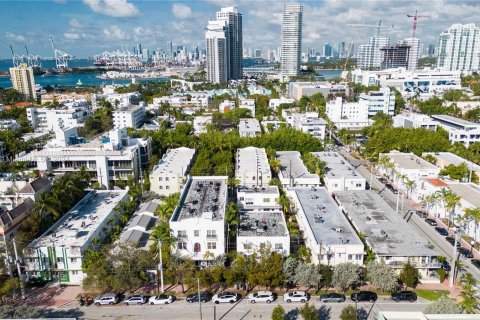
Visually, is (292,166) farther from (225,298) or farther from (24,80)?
(24,80)

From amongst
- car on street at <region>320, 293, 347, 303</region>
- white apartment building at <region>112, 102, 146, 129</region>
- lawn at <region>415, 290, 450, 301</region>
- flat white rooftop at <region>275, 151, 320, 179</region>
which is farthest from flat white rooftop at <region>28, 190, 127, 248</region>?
white apartment building at <region>112, 102, 146, 129</region>

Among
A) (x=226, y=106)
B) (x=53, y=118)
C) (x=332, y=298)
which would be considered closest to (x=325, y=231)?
(x=332, y=298)

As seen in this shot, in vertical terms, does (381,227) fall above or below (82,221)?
below

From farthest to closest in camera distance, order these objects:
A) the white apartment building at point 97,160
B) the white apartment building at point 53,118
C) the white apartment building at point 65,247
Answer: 1. the white apartment building at point 53,118
2. the white apartment building at point 97,160
3. the white apartment building at point 65,247

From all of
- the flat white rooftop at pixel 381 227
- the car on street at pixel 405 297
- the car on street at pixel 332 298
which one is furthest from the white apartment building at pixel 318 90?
the car on street at pixel 332 298

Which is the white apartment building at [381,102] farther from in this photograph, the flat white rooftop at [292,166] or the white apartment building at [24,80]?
the white apartment building at [24,80]

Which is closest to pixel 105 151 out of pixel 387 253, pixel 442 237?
pixel 387 253

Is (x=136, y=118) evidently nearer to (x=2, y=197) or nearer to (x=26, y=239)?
(x=2, y=197)
